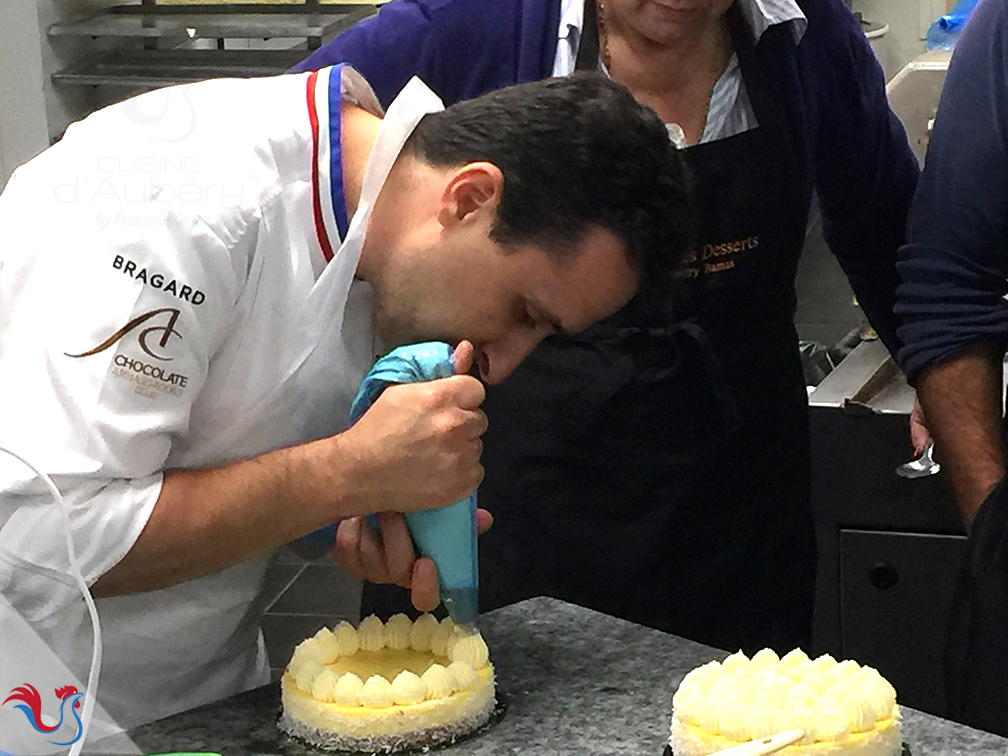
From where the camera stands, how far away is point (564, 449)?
6.26 ft

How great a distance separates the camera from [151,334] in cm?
127

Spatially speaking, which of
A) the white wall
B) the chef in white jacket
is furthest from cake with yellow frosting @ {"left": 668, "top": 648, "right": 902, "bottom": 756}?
the white wall

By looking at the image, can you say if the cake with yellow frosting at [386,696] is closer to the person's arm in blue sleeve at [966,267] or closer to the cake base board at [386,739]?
the cake base board at [386,739]

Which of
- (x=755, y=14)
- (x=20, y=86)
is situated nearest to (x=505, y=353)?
(x=755, y=14)

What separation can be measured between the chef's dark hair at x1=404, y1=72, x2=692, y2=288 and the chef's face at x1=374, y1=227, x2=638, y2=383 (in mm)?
17

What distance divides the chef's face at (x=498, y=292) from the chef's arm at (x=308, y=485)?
0.32 feet

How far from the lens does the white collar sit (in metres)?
1.84

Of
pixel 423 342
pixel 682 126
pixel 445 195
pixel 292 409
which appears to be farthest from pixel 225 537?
pixel 682 126

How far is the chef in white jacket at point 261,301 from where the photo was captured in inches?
49.9

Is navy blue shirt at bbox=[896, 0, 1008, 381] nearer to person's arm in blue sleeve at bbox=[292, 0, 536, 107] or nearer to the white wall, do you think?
person's arm in blue sleeve at bbox=[292, 0, 536, 107]

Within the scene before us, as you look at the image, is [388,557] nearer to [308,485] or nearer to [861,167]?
[308,485]

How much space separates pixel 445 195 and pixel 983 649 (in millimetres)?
879

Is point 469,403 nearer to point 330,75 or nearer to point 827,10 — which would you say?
point 330,75

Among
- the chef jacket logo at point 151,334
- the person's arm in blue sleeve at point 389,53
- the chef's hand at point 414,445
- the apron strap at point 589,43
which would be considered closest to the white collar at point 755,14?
the apron strap at point 589,43
